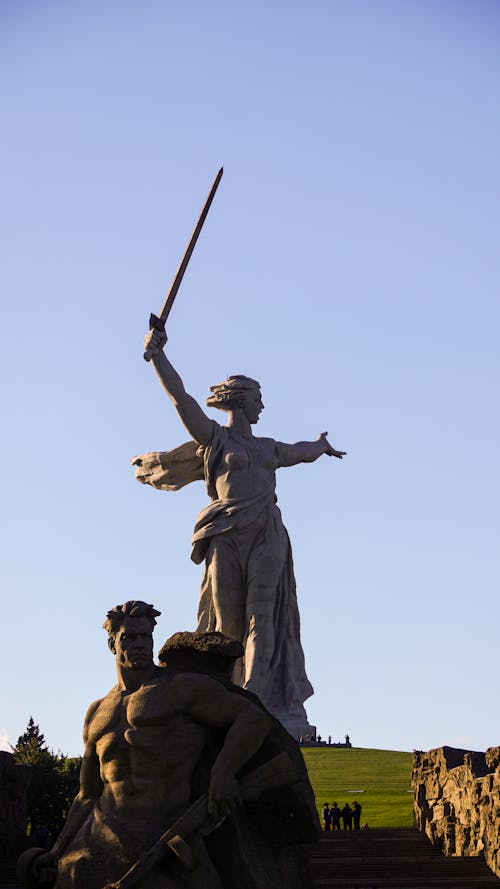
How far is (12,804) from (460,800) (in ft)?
16.8

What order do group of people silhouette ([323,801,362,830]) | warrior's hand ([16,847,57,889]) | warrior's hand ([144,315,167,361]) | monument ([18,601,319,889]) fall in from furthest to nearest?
group of people silhouette ([323,801,362,830]) < warrior's hand ([144,315,167,361]) < warrior's hand ([16,847,57,889]) < monument ([18,601,319,889])

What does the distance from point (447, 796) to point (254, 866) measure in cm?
989

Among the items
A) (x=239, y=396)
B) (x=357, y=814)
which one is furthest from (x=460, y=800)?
(x=357, y=814)

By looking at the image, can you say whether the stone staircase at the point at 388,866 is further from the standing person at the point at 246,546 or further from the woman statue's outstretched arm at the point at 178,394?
the woman statue's outstretched arm at the point at 178,394

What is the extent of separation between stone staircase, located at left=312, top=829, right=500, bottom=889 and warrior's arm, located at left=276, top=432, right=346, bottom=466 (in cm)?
427

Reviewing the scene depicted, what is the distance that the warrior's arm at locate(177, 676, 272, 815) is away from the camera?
9.12m

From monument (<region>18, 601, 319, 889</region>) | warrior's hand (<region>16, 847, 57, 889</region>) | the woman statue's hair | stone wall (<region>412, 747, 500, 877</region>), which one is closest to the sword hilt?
the woman statue's hair

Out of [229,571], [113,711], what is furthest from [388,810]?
[113,711]

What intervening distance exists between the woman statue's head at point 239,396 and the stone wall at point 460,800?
177 inches

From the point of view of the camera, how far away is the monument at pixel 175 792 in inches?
354

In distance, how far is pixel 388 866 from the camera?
16.6 metres

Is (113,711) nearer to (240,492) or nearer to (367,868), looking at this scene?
(367,868)

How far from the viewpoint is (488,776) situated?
16.3 meters

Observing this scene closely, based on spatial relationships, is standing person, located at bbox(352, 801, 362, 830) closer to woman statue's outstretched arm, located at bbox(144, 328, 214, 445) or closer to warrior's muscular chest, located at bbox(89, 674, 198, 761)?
woman statue's outstretched arm, located at bbox(144, 328, 214, 445)
